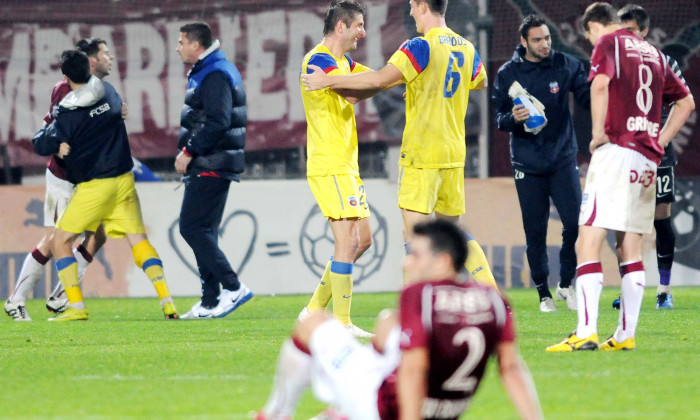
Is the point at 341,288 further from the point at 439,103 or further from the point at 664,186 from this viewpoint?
the point at 664,186

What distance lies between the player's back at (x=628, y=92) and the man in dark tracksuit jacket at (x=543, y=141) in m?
2.90

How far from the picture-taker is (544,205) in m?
9.41

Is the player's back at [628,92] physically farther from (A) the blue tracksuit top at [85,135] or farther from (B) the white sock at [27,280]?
(B) the white sock at [27,280]

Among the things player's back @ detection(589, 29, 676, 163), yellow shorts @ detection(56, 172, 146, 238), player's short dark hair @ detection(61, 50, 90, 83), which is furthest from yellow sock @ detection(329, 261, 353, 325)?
player's short dark hair @ detection(61, 50, 90, 83)

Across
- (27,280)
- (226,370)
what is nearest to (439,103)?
(226,370)

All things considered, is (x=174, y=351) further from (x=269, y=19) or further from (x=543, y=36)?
(x=269, y=19)

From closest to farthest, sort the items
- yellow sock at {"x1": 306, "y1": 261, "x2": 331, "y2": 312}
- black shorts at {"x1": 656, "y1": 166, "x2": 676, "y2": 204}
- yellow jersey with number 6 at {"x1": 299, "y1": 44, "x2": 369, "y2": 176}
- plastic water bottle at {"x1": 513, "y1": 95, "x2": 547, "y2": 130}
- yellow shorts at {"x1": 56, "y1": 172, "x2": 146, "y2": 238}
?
1. yellow jersey with number 6 at {"x1": 299, "y1": 44, "x2": 369, "y2": 176}
2. yellow sock at {"x1": 306, "y1": 261, "x2": 331, "y2": 312}
3. plastic water bottle at {"x1": 513, "y1": 95, "x2": 547, "y2": 130}
4. yellow shorts at {"x1": 56, "y1": 172, "x2": 146, "y2": 238}
5. black shorts at {"x1": 656, "y1": 166, "x2": 676, "y2": 204}

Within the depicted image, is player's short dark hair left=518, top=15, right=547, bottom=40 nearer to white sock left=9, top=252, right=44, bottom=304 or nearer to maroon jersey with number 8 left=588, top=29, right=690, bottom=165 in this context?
maroon jersey with number 8 left=588, top=29, right=690, bottom=165

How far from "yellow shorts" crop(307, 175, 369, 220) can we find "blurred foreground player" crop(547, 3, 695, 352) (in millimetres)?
1678

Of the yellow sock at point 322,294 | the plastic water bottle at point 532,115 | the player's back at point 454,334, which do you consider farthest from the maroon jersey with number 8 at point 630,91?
the player's back at point 454,334

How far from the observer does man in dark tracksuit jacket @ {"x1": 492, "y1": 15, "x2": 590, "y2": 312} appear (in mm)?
9266

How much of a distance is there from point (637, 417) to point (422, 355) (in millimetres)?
1249

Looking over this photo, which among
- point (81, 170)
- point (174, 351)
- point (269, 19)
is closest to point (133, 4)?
point (269, 19)

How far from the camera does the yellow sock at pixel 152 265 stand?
942 centimetres
